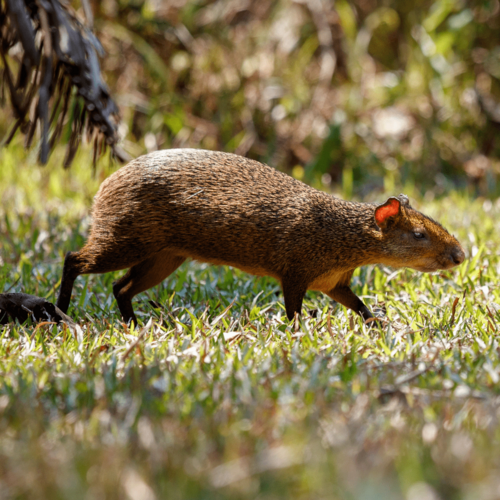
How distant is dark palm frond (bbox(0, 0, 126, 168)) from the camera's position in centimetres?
316

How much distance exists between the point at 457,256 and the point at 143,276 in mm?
1757

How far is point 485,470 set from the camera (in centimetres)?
173

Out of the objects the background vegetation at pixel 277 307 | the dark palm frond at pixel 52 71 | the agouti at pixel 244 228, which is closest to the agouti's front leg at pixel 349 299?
the agouti at pixel 244 228

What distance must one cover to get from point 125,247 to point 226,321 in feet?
2.20

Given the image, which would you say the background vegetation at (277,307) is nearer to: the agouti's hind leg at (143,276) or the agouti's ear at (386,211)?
the agouti's hind leg at (143,276)

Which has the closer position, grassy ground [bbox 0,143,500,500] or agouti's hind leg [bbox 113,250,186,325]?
grassy ground [bbox 0,143,500,500]

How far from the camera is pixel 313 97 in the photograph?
347 inches

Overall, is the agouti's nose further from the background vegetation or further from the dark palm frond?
the dark palm frond

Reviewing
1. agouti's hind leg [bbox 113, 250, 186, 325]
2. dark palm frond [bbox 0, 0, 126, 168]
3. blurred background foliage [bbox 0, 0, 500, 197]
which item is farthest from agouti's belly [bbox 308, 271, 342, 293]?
blurred background foliage [bbox 0, 0, 500, 197]

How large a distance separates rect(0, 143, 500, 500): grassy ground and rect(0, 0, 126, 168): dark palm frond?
965 mm

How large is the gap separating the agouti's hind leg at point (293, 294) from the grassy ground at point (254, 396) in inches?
3.4

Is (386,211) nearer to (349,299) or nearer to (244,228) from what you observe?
(349,299)

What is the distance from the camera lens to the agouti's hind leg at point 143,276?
3850 millimetres

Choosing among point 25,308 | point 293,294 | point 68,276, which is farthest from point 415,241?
point 25,308
